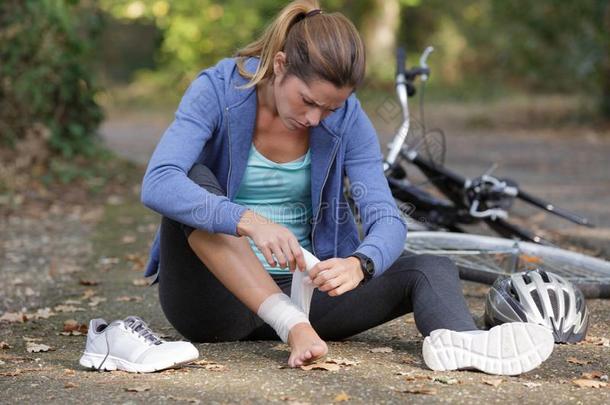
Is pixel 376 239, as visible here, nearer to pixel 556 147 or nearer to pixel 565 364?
pixel 565 364

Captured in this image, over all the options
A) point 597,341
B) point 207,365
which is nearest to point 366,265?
point 207,365

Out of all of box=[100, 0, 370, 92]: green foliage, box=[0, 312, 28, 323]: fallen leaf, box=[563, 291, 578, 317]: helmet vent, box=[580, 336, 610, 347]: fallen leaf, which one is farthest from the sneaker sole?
box=[100, 0, 370, 92]: green foliage

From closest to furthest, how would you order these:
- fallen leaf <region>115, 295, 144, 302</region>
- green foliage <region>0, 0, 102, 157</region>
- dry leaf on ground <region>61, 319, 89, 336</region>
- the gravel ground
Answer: the gravel ground
dry leaf on ground <region>61, 319, 89, 336</region>
fallen leaf <region>115, 295, 144, 302</region>
green foliage <region>0, 0, 102, 157</region>

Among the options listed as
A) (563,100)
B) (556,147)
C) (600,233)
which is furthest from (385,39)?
(600,233)

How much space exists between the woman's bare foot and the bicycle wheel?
1.54m

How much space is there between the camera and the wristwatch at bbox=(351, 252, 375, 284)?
136 inches

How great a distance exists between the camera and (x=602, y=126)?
16656mm

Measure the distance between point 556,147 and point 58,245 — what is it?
8.91 metres

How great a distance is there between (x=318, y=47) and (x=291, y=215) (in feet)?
2.43

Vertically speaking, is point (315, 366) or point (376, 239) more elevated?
point (376, 239)

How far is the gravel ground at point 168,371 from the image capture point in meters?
3.21

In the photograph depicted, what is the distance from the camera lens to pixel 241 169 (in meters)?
3.73

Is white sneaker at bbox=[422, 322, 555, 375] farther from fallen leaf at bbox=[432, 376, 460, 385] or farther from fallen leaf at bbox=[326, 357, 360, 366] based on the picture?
fallen leaf at bbox=[326, 357, 360, 366]

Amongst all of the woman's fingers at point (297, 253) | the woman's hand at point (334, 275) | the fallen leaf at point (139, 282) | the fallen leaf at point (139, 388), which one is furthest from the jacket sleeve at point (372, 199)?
the fallen leaf at point (139, 282)
